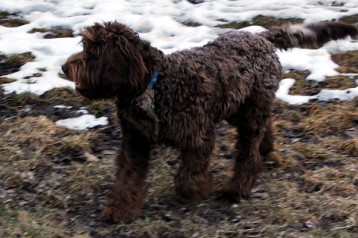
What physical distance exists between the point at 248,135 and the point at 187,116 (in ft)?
2.73

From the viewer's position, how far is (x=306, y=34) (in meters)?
5.79

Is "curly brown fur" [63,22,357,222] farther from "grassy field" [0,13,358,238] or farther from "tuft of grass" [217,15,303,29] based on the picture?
"tuft of grass" [217,15,303,29]

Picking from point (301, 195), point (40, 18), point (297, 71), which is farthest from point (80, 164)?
point (40, 18)

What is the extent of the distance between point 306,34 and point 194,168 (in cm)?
188

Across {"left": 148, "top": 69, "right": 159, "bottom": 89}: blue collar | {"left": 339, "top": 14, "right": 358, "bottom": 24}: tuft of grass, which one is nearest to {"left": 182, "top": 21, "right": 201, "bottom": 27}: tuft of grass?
{"left": 339, "top": 14, "right": 358, "bottom": 24}: tuft of grass

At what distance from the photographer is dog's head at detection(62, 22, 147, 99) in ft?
14.4

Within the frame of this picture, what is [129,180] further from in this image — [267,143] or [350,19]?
[350,19]

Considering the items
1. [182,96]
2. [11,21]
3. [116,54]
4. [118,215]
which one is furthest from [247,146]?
[11,21]

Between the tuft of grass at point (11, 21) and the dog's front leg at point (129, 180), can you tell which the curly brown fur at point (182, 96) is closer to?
the dog's front leg at point (129, 180)

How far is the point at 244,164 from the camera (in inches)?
205

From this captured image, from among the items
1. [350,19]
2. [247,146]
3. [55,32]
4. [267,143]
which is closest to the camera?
[247,146]

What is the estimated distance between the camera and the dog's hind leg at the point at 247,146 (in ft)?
16.8

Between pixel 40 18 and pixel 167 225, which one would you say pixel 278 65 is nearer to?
pixel 167 225

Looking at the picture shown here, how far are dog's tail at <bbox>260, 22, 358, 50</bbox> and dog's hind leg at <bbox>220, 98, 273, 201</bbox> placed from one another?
76 centimetres
